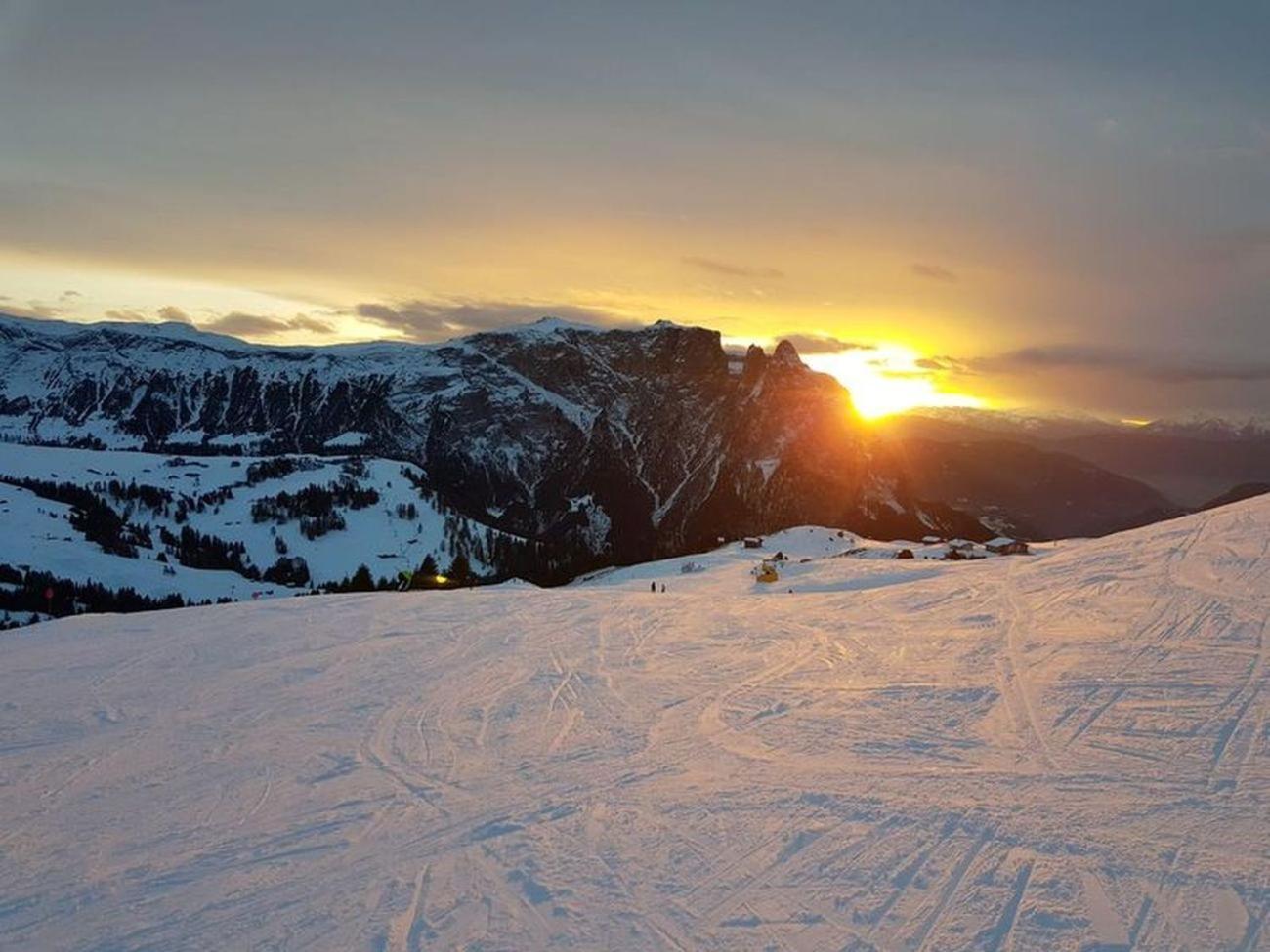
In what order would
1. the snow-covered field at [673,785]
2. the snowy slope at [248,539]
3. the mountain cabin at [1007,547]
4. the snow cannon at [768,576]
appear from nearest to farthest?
1. the snow-covered field at [673,785]
2. the snow cannon at [768,576]
3. the mountain cabin at [1007,547]
4. the snowy slope at [248,539]

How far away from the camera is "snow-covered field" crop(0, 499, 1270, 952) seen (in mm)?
7586

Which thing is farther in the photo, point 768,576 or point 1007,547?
point 1007,547

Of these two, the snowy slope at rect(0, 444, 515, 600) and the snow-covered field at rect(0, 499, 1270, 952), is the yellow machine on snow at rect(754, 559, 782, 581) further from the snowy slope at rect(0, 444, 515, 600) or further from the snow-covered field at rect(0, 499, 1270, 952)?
the snowy slope at rect(0, 444, 515, 600)

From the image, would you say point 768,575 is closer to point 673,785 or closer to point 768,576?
point 768,576

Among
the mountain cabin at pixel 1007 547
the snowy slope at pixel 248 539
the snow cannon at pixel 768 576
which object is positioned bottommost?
the snowy slope at pixel 248 539

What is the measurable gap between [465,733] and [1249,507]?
88.1 ft

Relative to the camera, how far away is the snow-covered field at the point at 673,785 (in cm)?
759

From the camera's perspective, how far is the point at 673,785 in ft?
34.4

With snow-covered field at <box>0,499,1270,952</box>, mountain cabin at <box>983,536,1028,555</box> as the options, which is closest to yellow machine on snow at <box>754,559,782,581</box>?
snow-covered field at <box>0,499,1270,952</box>

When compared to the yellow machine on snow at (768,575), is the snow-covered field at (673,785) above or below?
above

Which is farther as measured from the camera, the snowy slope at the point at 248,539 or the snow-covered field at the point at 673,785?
the snowy slope at the point at 248,539

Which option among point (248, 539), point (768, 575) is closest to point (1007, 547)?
point (768, 575)

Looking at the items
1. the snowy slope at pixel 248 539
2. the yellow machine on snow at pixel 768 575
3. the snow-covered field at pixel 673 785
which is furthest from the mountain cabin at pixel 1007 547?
the snowy slope at pixel 248 539

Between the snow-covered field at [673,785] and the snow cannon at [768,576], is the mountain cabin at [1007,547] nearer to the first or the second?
the snow cannon at [768,576]
